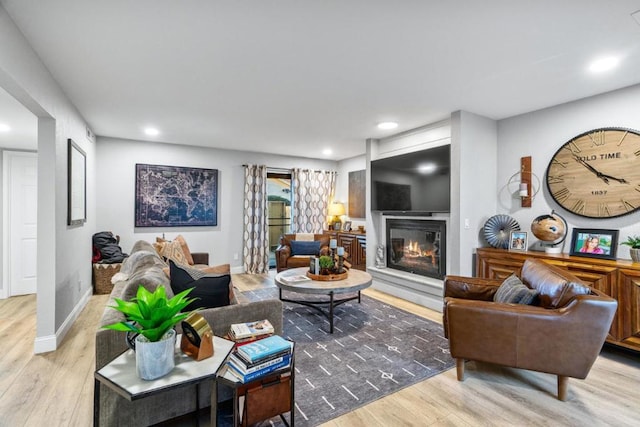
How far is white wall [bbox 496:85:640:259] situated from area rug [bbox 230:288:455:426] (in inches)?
71.5

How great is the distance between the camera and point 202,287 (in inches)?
78.7

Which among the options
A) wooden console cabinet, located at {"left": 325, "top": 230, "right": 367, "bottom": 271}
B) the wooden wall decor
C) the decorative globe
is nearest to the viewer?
the decorative globe

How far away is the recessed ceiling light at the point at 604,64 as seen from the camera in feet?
7.75

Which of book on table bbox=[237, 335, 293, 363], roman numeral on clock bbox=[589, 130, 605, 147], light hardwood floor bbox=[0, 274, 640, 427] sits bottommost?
light hardwood floor bbox=[0, 274, 640, 427]

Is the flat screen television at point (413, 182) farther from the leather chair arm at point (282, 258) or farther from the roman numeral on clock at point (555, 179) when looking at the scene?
the leather chair arm at point (282, 258)

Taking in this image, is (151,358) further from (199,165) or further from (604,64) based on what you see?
(199,165)

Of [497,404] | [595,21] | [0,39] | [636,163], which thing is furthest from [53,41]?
[636,163]

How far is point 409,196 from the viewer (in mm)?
4328

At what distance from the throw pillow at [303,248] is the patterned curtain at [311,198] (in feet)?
3.63

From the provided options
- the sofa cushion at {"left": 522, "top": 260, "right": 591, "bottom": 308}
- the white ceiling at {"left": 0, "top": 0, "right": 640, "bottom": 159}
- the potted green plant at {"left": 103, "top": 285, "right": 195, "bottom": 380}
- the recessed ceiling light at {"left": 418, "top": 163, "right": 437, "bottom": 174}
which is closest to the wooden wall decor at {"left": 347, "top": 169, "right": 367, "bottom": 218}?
the recessed ceiling light at {"left": 418, "top": 163, "right": 437, "bottom": 174}

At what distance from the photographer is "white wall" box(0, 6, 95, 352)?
199cm

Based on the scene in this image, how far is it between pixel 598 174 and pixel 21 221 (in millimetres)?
A: 7417

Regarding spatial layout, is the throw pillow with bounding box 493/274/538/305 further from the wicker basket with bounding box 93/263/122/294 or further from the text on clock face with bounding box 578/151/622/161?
the wicker basket with bounding box 93/263/122/294

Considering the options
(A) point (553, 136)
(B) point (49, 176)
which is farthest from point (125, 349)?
(A) point (553, 136)
